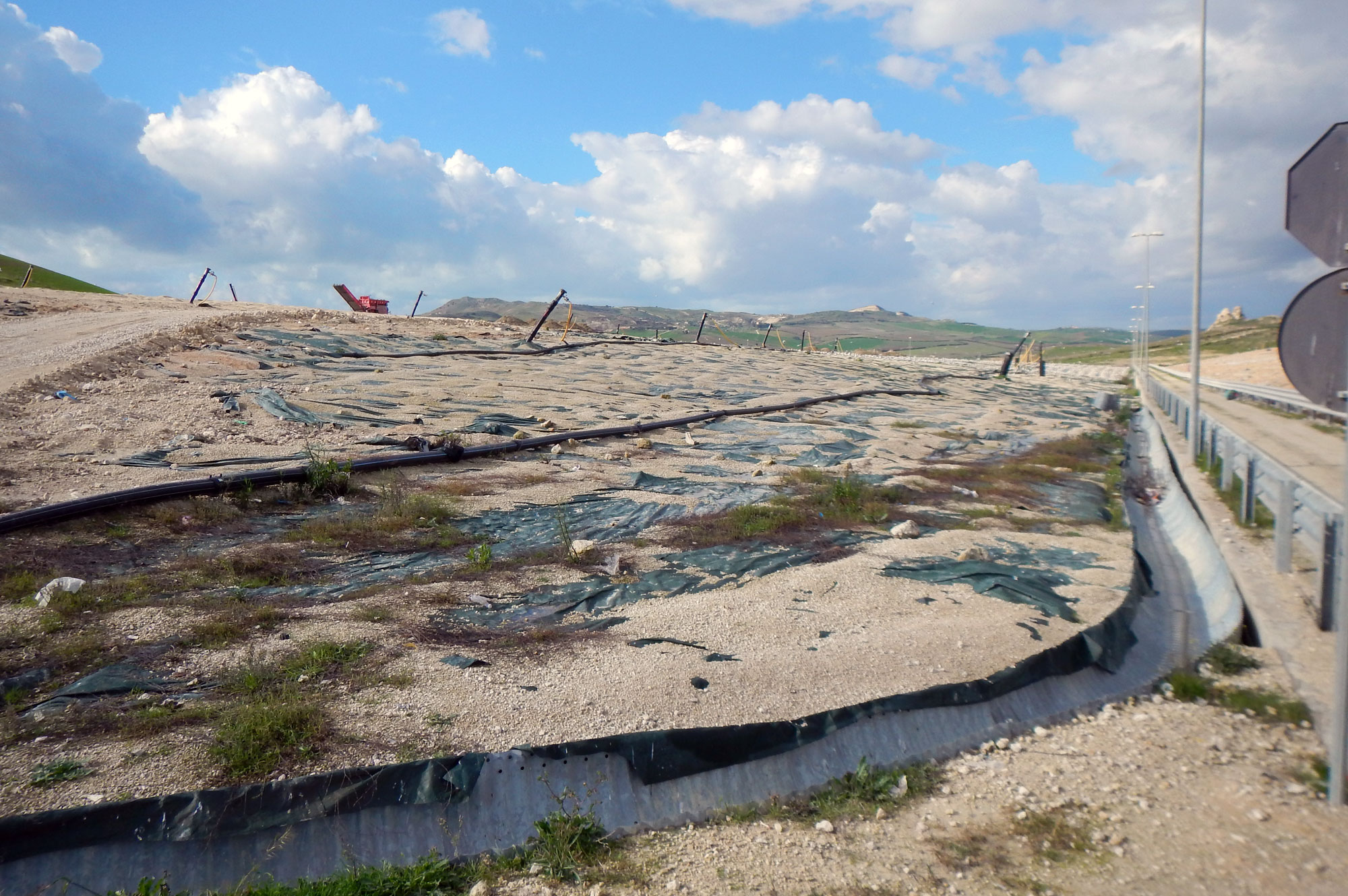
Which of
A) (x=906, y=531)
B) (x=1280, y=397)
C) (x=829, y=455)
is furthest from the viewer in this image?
(x=1280, y=397)

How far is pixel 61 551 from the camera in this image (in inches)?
229

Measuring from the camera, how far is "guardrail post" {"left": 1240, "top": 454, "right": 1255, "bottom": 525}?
9000 millimetres

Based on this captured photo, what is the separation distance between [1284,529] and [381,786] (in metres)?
7.68

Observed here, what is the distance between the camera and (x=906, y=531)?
791cm

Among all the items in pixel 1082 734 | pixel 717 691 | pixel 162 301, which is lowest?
pixel 1082 734

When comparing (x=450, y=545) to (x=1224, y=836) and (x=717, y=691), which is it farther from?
(x=1224, y=836)

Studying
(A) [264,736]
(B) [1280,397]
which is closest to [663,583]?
(A) [264,736]

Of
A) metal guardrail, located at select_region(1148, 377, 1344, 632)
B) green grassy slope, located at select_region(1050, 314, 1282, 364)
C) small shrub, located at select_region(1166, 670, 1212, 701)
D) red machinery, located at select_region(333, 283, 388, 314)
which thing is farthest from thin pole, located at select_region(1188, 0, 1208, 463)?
green grassy slope, located at select_region(1050, 314, 1282, 364)

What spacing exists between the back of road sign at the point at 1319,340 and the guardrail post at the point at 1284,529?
155 inches

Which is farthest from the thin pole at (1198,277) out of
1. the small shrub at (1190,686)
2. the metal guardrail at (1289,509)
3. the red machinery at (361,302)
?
the red machinery at (361,302)

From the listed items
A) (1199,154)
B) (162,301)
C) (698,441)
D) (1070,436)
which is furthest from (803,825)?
(162,301)

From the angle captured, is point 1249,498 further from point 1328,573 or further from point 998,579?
point 998,579

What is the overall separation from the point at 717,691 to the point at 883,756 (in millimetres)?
961

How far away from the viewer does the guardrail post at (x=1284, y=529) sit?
701 cm
